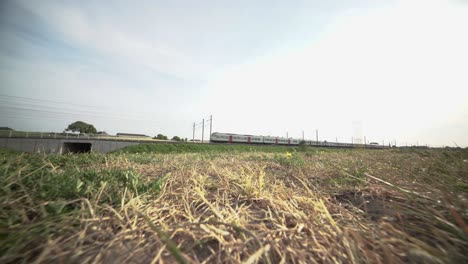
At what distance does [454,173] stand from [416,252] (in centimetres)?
157

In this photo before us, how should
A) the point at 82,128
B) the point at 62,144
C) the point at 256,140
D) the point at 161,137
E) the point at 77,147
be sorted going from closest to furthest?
1. the point at 62,144
2. the point at 77,147
3. the point at 256,140
4. the point at 161,137
5. the point at 82,128

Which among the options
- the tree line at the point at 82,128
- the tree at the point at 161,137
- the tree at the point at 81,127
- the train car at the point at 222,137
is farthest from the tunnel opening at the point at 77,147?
the tree at the point at 81,127

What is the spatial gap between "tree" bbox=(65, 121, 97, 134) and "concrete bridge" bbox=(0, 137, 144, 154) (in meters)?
45.0

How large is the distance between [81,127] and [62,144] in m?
49.6

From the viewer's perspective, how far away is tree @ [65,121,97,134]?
62562mm

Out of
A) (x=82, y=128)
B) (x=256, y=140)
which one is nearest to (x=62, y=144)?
(x=256, y=140)


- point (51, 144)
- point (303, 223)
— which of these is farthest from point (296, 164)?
point (51, 144)

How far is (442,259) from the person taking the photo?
68 cm

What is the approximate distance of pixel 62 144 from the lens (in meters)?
24.9

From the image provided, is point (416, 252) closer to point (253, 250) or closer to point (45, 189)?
point (253, 250)

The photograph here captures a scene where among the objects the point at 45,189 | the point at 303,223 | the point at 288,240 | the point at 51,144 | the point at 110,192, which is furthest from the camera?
the point at 51,144

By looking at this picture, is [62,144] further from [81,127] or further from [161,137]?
[81,127]

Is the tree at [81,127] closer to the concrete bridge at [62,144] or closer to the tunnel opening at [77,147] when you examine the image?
the tunnel opening at [77,147]

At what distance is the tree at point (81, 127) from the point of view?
205 feet
